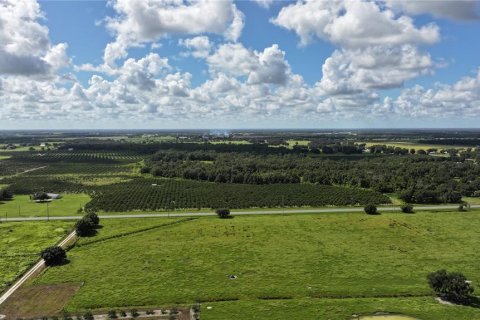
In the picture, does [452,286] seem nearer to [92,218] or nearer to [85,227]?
[85,227]

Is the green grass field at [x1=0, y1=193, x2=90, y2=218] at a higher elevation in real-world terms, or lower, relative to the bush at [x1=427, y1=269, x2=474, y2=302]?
lower

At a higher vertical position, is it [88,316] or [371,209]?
[371,209]

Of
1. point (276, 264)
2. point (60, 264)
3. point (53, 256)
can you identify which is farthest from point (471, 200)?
point (53, 256)

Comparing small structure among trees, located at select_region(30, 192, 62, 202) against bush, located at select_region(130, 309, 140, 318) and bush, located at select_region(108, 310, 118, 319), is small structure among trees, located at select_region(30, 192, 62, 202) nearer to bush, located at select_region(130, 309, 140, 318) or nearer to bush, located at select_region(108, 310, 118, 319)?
bush, located at select_region(108, 310, 118, 319)

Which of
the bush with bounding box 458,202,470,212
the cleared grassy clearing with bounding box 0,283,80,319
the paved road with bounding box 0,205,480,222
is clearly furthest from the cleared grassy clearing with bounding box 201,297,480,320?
the bush with bounding box 458,202,470,212

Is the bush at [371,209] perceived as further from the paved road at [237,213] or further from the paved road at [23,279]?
the paved road at [23,279]
